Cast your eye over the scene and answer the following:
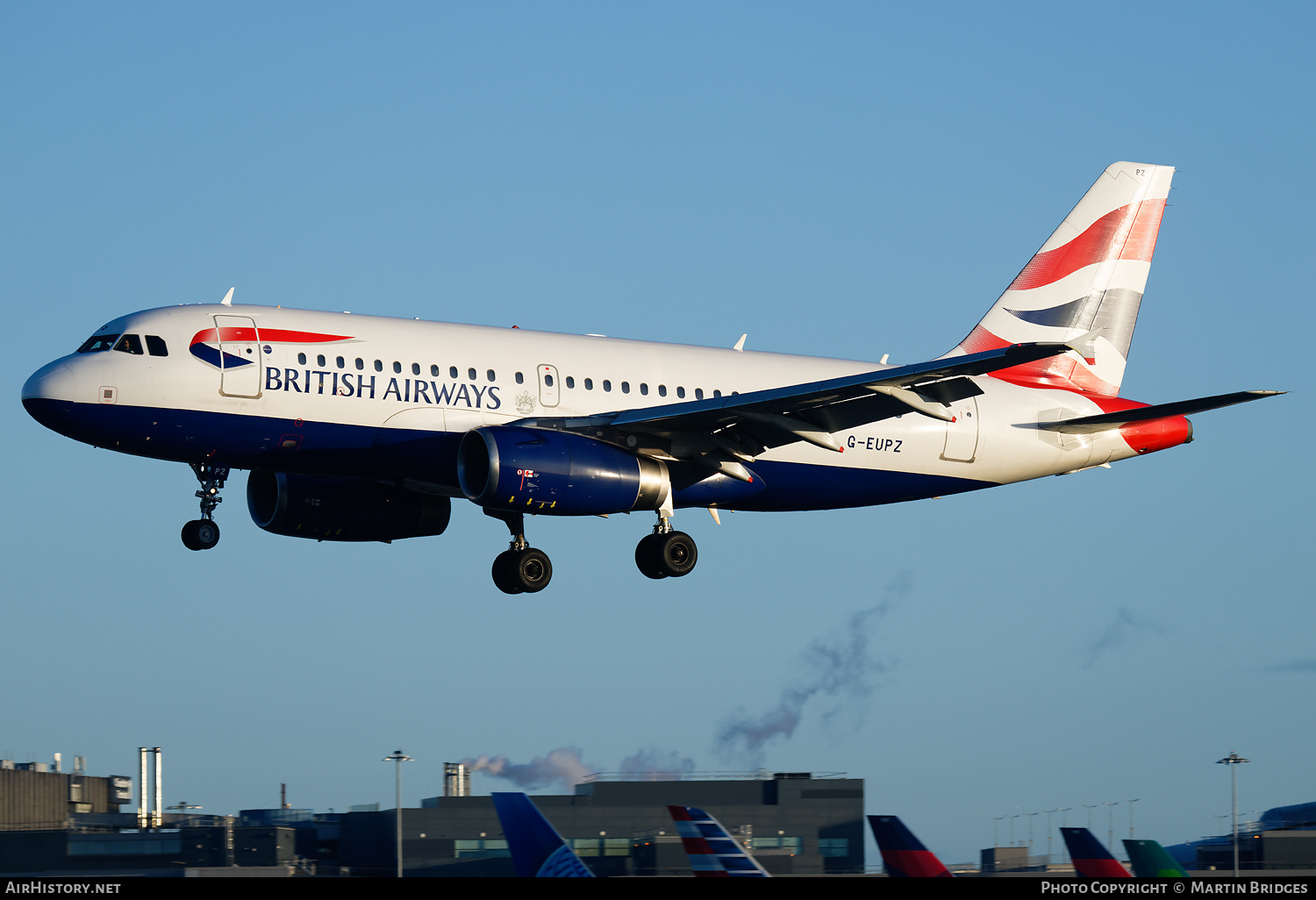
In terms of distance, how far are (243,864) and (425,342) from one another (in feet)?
86.7

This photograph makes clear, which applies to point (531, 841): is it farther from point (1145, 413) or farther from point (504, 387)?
point (1145, 413)


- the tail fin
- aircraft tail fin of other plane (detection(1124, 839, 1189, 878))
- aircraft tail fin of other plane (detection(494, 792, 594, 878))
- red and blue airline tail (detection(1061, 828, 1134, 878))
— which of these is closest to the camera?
aircraft tail fin of other plane (detection(494, 792, 594, 878))

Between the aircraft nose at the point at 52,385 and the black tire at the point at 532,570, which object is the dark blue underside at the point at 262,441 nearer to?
the aircraft nose at the point at 52,385

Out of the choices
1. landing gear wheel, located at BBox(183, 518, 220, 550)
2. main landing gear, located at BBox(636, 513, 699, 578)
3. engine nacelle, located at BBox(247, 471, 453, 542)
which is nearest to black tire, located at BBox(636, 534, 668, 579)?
main landing gear, located at BBox(636, 513, 699, 578)

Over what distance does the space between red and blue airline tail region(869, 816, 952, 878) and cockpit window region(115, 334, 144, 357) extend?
751 inches

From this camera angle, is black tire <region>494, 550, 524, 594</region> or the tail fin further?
the tail fin

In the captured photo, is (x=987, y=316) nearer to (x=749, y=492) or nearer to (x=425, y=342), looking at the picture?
(x=749, y=492)

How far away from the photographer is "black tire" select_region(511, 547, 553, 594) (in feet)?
132

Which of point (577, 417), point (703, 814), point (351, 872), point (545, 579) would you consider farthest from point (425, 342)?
point (351, 872)

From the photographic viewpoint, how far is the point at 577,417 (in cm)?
3838

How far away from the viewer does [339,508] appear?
137 ft

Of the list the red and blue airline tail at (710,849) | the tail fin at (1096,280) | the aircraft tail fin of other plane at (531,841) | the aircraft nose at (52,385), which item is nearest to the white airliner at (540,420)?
the aircraft nose at (52,385)

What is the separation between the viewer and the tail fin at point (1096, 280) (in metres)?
46.5

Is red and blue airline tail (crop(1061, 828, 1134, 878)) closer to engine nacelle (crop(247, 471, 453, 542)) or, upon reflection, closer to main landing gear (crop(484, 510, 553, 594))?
main landing gear (crop(484, 510, 553, 594))
